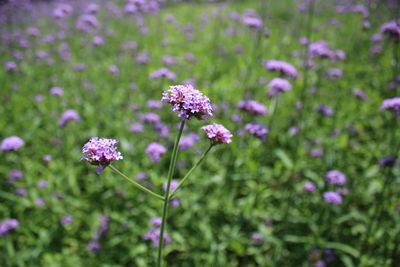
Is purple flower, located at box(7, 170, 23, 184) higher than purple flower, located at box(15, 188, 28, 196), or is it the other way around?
purple flower, located at box(7, 170, 23, 184)

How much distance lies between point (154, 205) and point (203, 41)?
575 cm

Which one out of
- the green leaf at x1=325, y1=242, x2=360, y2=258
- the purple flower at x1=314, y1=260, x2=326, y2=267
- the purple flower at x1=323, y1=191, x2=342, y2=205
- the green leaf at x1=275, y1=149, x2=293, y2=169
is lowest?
the purple flower at x1=314, y1=260, x2=326, y2=267

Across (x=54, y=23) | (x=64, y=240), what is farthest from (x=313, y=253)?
(x=54, y=23)

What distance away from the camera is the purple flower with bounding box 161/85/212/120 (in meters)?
1.23

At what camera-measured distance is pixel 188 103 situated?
48.2 inches

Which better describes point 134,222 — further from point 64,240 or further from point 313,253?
point 313,253

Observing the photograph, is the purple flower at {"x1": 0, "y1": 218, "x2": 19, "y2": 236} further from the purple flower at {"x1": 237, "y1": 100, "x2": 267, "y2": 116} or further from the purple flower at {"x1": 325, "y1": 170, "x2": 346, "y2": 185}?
the purple flower at {"x1": 325, "y1": 170, "x2": 346, "y2": 185}

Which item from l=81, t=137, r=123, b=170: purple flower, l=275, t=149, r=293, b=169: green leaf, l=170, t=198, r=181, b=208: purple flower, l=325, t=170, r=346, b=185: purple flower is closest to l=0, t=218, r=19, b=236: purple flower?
l=170, t=198, r=181, b=208: purple flower

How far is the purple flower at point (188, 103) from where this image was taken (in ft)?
4.02

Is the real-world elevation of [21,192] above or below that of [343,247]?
above

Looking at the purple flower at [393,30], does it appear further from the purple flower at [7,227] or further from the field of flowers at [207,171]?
the purple flower at [7,227]

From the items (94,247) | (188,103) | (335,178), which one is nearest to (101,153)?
(188,103)

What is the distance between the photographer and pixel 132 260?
9.04 ft

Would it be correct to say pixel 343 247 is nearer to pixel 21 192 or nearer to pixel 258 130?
pixel 258 130
